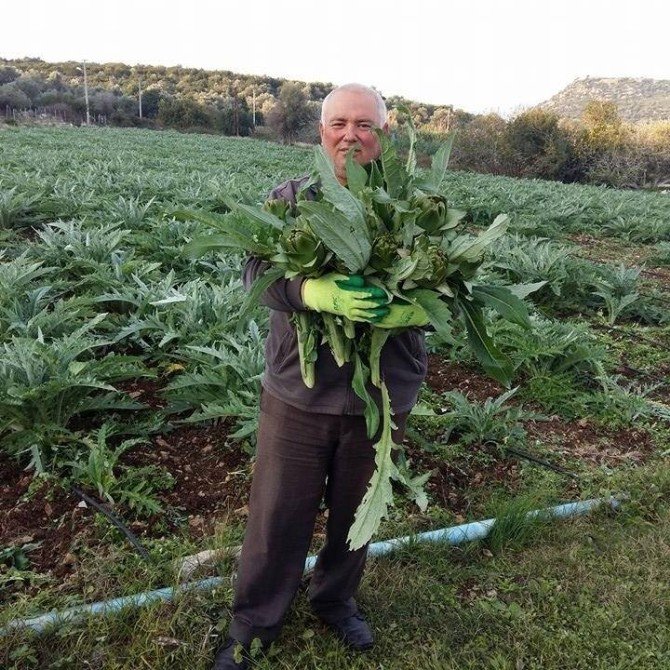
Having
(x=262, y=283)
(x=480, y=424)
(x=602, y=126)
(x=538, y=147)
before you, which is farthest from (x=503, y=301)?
(x=602, y=126)

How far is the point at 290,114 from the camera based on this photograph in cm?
5509

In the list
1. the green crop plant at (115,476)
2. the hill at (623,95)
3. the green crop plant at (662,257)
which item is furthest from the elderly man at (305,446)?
the hill at (623,95)

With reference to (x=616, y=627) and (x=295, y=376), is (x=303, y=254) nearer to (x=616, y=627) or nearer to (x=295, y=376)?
(x=295, y=376)

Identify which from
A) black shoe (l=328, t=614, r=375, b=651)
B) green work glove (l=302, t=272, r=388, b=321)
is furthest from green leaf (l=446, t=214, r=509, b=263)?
black shoe (l=328, t=614, r=375, b=651)

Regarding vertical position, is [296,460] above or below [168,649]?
above

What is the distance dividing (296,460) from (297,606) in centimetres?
81

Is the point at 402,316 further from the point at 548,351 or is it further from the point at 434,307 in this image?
the point at 548,351

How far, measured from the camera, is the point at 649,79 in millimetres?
109250

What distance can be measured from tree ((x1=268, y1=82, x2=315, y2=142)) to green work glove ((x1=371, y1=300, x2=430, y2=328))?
57319mm

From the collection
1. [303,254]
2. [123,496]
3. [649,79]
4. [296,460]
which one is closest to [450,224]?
[303,254]

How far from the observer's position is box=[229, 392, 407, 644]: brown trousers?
2.00 metres

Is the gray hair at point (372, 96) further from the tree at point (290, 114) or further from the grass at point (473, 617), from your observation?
the tree at point (290, 114)

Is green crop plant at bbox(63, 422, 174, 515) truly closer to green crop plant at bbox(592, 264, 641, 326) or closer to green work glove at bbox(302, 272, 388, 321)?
green work glove at bbox(302, 272, 388, 321)

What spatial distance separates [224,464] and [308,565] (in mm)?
853
